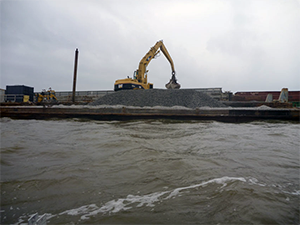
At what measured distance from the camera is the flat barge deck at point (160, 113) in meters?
6.40

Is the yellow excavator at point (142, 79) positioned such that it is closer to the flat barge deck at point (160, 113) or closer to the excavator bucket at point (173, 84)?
the excavator bucket at point (173, 84)

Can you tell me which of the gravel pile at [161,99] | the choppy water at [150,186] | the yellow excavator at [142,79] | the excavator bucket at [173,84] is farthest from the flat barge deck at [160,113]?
the excavator bucket at [173,84]

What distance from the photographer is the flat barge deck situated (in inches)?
252

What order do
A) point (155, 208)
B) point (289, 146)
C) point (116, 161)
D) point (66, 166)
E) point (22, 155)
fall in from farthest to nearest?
1. point (289, 146)
2. point (22, 155)
3. point (116, 161)
4. point (66, 166)
5. point (155, 208)

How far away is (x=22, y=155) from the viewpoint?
2383 mm

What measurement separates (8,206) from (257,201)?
1775 mm

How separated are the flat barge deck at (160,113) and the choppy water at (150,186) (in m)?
3.91

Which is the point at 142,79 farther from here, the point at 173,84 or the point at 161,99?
the point at 161,99

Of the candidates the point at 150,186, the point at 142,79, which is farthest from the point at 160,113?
the point at 142,79

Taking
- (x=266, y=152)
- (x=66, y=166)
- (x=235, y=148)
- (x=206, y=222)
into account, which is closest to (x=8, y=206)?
(x=66, y=166)

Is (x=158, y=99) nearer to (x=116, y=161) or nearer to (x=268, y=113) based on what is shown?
(x=268, y=113)

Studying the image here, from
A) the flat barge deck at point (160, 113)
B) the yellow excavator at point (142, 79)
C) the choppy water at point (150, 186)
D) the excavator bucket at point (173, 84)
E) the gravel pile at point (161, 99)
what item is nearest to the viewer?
the choppy water at point (150, 186)

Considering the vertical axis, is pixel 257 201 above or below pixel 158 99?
below

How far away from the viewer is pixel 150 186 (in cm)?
153
